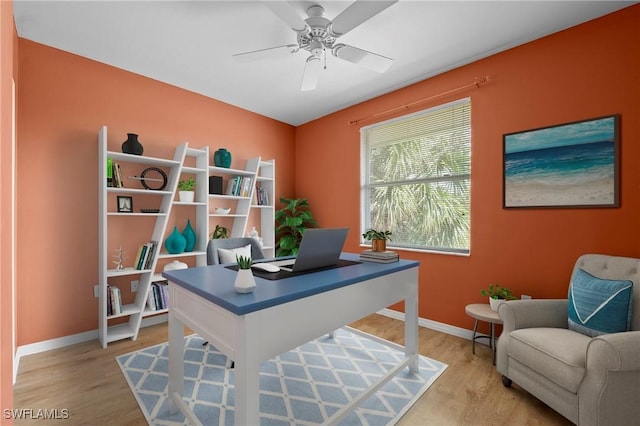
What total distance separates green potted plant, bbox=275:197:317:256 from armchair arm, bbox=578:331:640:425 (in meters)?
3.21

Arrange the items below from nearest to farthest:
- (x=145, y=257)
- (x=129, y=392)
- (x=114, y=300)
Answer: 1. (x=129, y=392)
2. (x=114, y=300)
3. (x=145, y=257)

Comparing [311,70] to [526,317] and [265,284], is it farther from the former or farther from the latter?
[526,317]

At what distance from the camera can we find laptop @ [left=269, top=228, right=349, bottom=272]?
1.59 metres

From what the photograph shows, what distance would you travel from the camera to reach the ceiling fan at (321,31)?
5.68 feet

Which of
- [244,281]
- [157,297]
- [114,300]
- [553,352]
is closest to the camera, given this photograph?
[244,281]

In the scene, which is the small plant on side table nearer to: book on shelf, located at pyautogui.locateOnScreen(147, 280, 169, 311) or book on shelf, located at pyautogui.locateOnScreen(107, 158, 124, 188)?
book on shelf, located at pyautogui.locateOnScreen(107, 158, 124, 188)

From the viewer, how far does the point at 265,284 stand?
1.43m

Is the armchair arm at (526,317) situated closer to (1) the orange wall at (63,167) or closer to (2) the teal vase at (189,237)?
(2) the teal vase at (189,237)

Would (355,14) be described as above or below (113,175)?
above

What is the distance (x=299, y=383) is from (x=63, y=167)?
111 inches

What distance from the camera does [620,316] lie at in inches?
67.1

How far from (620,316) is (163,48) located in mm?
3939

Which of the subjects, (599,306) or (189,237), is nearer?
(599,306)

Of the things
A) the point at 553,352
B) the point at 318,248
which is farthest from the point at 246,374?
the point at 553,352
